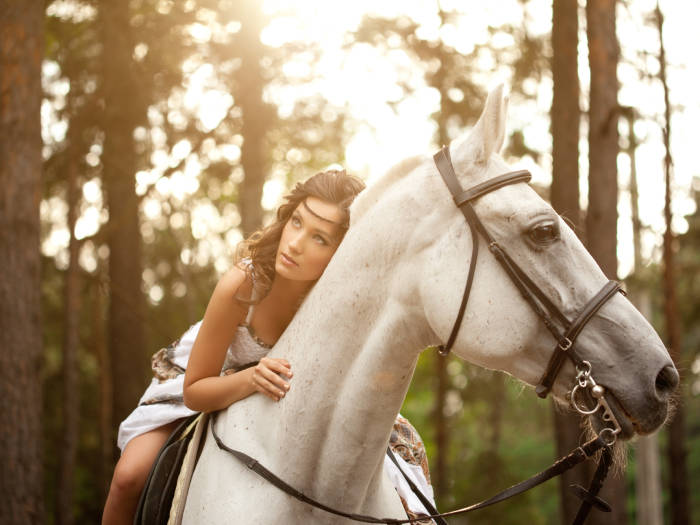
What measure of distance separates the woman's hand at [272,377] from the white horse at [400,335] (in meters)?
0.03

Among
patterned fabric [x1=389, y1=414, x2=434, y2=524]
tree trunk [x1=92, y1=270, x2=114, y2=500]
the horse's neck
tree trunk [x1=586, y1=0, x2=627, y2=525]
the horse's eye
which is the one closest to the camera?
the horse's eye

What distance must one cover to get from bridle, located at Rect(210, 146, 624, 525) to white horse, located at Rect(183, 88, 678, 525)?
0.09ft

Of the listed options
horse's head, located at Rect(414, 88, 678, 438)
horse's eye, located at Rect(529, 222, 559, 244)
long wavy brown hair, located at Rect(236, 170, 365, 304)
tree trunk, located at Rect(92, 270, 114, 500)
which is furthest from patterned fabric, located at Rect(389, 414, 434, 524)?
tree trunk, located at Rect(92, 270, 114, 500)

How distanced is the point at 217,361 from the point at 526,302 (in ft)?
4.58

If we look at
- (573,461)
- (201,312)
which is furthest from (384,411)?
(201,312)

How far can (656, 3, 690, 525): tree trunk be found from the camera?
35.2 feet

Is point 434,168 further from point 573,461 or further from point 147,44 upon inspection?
point 147,44

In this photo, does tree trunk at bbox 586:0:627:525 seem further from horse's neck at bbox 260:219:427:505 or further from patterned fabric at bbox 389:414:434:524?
horse's neck at bbox 260:219:427:505

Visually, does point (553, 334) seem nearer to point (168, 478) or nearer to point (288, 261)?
point (288, 261)

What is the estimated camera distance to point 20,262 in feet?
20.6

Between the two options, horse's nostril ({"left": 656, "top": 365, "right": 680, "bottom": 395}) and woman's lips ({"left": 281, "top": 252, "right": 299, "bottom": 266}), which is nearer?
horse's nostril ({"left": 656, "top": 365, "right": 680, "bottom": 395})

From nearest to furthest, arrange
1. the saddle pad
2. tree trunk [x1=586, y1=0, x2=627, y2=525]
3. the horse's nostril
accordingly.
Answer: the horse's nostril → the saddle pad → tree trunk [x1=586, y1=0, x2=627, y2=525]

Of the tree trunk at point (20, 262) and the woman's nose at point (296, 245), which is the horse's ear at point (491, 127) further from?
the tree trunk at point (20, 262)

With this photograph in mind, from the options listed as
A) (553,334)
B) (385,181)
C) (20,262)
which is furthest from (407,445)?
(20,262)
